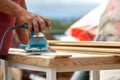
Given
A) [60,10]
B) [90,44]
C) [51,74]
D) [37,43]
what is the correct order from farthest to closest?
[60,10] < [90,44] < [37,43] < [51,74]

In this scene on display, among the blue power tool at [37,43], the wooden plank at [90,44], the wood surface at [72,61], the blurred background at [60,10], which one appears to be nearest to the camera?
the wood surface at [72,61]

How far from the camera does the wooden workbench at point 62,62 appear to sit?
55.0 inches

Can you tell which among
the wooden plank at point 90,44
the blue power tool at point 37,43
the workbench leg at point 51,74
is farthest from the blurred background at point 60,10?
the workbench leg at point 51,74

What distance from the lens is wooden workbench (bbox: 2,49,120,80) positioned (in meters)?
1.40

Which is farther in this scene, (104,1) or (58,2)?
(58,2)

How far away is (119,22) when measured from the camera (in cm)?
229

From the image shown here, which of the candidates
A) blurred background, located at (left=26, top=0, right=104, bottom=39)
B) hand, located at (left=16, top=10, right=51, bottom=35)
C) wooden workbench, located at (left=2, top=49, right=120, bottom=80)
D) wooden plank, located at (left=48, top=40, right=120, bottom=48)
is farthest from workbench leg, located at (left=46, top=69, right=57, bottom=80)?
blurred background, located at (left=26, top=0, right=104, bottom=39)

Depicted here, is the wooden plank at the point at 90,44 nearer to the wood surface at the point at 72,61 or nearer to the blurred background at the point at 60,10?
the wood surface at the point at 72,61

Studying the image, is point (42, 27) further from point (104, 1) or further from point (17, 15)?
point (104, 1)

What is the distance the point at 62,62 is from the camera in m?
1.40

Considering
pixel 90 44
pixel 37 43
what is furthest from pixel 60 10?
pixel 37 43

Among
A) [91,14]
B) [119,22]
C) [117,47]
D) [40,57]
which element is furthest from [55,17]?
[40,57]

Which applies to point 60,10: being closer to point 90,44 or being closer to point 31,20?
point 90,44

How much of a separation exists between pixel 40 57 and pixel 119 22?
0.97 metres
